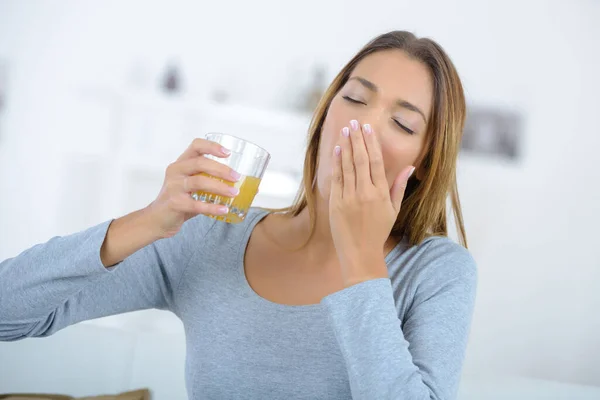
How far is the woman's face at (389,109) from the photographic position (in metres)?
1.18

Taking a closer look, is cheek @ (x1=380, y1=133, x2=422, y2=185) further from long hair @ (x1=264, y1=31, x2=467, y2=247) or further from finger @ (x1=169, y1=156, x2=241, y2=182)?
finger @ (x1=169, y1=156, x2=241, y2=182)

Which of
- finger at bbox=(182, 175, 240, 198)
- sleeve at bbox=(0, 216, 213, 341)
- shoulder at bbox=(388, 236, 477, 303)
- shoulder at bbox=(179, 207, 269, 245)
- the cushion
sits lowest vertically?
the cushion

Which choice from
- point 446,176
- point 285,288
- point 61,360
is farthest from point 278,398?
point 61,360

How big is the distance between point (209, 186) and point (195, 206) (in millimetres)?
44

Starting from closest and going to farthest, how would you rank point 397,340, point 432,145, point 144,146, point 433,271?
point 397,340, point 433,271, point 432,145, point 144,146

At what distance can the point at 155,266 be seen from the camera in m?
1.30

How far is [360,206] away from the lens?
3.34 feet

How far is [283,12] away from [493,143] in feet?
5.37

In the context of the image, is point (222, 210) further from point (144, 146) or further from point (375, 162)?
point (144, 146)

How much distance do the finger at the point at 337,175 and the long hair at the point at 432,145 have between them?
0.27m

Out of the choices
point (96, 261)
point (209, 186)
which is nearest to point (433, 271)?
point (209, 186)

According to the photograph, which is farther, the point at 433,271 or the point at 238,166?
the point at 433,271

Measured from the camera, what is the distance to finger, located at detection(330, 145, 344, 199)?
1051 millimetres

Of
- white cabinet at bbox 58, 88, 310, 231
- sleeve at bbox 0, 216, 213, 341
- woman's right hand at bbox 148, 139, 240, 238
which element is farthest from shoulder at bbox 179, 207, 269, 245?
white cabinet at bbox 58, 88, 310, 231
